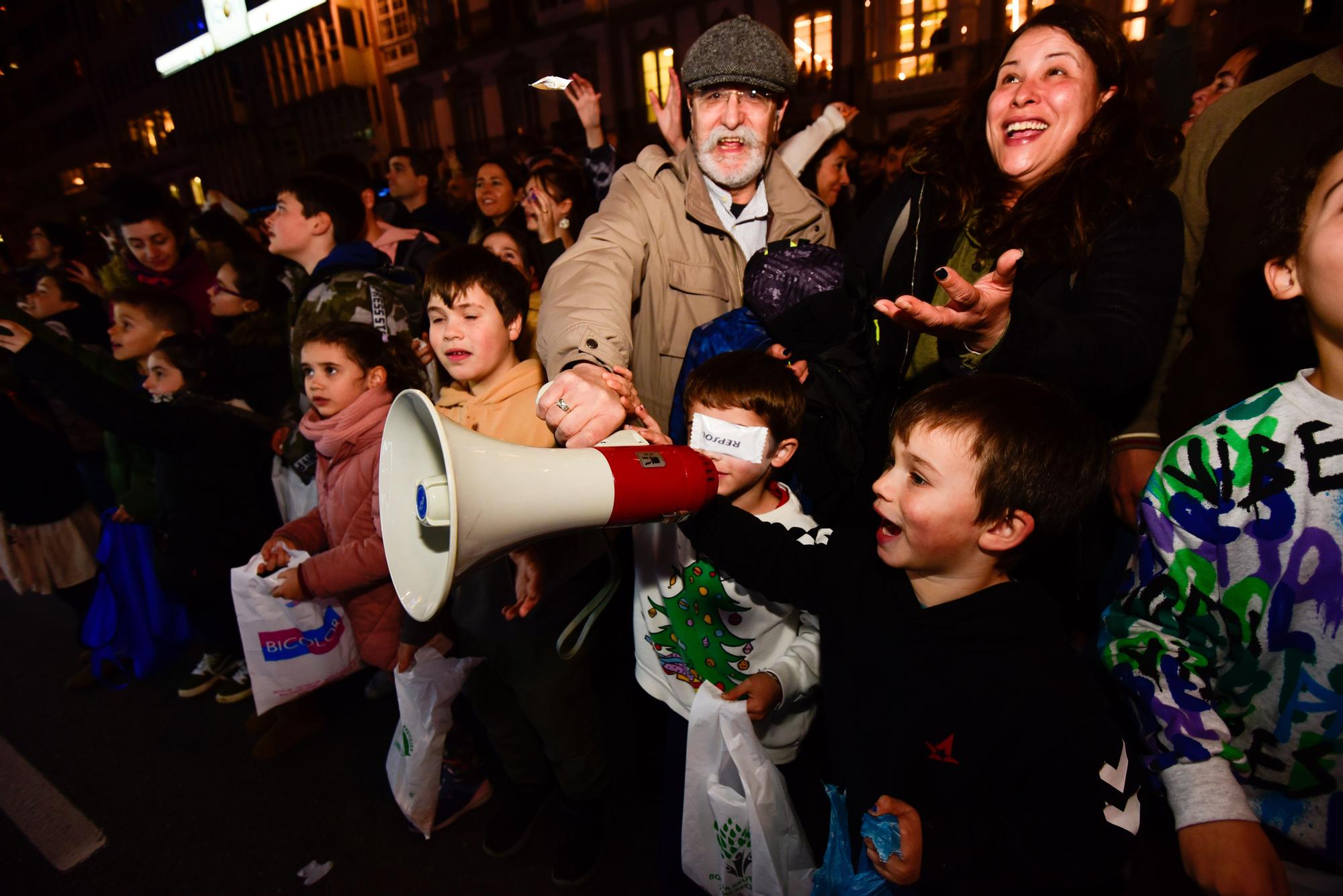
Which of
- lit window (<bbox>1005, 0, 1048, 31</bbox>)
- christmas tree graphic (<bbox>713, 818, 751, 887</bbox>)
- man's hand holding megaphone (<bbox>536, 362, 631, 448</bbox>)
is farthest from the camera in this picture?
lit window (<bbox>1005, 0, 1048, 31</bbox>)

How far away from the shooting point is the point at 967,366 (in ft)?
4.22

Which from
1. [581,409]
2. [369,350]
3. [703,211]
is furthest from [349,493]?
[703,211]

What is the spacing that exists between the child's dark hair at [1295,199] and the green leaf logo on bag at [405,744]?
2410 millimetres

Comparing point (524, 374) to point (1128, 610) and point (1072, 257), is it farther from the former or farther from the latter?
point (1128, 610)

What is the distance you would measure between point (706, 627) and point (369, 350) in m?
1.57

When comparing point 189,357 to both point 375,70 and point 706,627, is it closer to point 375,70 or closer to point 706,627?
point 706,627

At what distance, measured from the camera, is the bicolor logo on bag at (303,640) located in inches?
87.4

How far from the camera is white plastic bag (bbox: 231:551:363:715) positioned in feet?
7.10

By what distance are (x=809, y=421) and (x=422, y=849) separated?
77.3 inches

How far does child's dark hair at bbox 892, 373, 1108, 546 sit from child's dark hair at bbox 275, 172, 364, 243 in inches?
114

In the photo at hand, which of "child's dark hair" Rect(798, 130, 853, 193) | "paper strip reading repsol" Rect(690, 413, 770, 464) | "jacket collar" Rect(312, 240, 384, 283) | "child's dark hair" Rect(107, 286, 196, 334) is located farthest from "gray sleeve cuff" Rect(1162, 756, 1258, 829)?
"child's dark hair" Rect(107, 286, 196, 334)

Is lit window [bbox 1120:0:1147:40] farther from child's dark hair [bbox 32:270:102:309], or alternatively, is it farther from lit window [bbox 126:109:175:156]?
lit window [bbox 126:109:175:156]

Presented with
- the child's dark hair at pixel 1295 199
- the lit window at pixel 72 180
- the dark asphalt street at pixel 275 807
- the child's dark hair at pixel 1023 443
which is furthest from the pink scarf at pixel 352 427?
the lit window at pixel 72 180

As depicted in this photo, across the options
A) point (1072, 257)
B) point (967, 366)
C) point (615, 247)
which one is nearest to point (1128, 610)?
point (967, 366)
